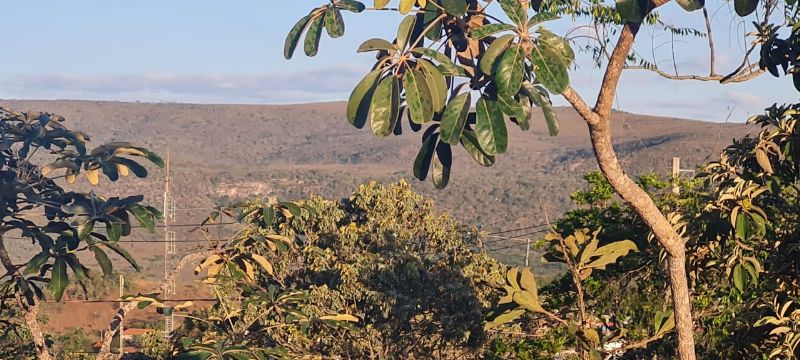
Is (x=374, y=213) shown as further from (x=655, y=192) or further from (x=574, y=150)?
(x=574, y=150)

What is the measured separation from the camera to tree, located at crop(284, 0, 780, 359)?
4.16 meters

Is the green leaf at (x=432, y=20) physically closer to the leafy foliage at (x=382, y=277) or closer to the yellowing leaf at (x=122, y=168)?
the yellowing leaf at (x=122, y=168)

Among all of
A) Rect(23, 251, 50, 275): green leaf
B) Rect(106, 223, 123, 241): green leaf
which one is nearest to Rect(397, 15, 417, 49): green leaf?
Rect(106, 223, 123, 241): green leaf

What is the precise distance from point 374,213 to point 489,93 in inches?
704

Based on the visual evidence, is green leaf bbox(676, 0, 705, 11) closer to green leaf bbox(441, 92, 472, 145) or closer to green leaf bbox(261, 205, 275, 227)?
green leaf bbox(441, 92, 472, 145)

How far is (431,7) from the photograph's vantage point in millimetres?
4973

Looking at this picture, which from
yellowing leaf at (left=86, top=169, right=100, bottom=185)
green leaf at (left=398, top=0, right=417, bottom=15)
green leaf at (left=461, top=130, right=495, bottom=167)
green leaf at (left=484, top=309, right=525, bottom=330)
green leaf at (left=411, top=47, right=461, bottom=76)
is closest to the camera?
green leaf at (left=411, top=47, right=461, bottom=76)

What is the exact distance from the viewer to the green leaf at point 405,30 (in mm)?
4492

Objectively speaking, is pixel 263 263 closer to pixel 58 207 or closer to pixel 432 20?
pixel 58 207

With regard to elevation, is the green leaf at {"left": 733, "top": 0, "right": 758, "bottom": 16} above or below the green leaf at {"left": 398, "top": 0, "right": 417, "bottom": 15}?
above

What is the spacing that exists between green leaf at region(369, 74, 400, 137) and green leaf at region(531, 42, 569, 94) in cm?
57

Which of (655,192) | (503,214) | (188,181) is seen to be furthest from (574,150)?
(655,192)

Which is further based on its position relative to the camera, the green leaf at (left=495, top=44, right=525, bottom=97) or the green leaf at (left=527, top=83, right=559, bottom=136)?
the green leaf at (left=527, top=83, right=559, bottom=136)

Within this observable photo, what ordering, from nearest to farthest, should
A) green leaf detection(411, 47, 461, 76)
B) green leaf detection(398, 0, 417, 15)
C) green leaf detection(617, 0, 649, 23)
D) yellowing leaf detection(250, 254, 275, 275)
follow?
green leaf detection(411, 47, 461, 76) → green leaf detection(398, 0, 417, 15) → green leaf detection(617, 0, 649, 23) → yellowing leaf detection(250, 254, 275, 275)
